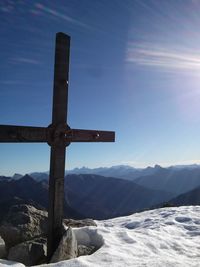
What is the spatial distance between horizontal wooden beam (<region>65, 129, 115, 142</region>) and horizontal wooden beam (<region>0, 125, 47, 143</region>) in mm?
638

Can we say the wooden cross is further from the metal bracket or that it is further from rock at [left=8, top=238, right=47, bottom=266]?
rock at [left=8, top=238, right=47, bottom=266]

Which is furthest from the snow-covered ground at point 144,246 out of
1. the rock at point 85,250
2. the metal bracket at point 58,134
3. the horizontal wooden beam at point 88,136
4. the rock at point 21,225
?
the horizontal wooden beam at point 88,136

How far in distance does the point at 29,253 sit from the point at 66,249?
0.68 m

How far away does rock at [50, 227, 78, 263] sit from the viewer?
19.6ft

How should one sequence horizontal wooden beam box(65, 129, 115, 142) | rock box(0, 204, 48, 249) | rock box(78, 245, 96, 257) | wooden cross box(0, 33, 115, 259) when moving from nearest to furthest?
1. wooden cross box(0, 33, 115, 259)
2. horizontal wooden beam box(65, 129, 115, 142)
3. rock box(78, 245, 96, 257)
4. rock box(0, 204, 48, 249)

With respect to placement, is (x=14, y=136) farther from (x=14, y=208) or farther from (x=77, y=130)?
(x=14, y=208)

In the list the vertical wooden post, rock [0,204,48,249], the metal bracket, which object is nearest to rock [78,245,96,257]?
the vertical wooden post

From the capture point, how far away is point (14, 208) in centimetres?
Answer: 875

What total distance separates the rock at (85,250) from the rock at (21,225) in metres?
1.14

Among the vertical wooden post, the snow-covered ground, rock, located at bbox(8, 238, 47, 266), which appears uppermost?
the vertical wooden post

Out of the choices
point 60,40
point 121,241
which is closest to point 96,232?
point 121,241

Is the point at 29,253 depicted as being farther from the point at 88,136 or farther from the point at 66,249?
the point at 88,136

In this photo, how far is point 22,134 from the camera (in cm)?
554

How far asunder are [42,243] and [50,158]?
173 cm
